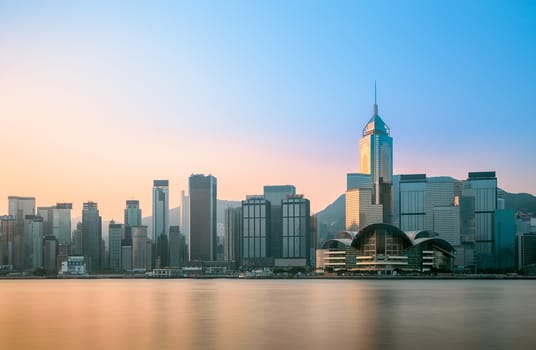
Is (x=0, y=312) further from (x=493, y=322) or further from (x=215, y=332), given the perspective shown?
(x=493, y=322)

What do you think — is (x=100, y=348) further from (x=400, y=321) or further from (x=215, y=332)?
(x=400, y=321)

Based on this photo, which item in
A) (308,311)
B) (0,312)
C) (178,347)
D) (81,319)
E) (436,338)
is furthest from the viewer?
(0,312)

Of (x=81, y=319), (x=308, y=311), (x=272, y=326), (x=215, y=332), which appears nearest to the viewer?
(x=215, y=332)

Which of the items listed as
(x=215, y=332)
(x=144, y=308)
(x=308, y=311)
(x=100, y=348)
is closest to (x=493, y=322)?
(x=308, y=311)

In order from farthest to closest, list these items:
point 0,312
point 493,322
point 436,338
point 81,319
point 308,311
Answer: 1. point 0,312
2. point 308,311
3. point 81,319
4. point 493,322
5. point 436,338

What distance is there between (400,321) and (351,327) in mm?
8087

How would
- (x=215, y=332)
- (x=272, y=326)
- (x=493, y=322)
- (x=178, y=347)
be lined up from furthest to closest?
(x=493, y=322) → (x=272, y=326) → (x=215, y=332) → (x=178, y=347)

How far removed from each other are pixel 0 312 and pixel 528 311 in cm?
6637

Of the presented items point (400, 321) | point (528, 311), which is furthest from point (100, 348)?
point (528, 311)

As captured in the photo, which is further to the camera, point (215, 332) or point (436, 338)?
point (215, 332)

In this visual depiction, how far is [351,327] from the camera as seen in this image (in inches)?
2501

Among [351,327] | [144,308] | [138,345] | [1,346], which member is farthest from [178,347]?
[144,308]

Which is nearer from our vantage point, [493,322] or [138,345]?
[138,345]

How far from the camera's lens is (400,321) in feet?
227
